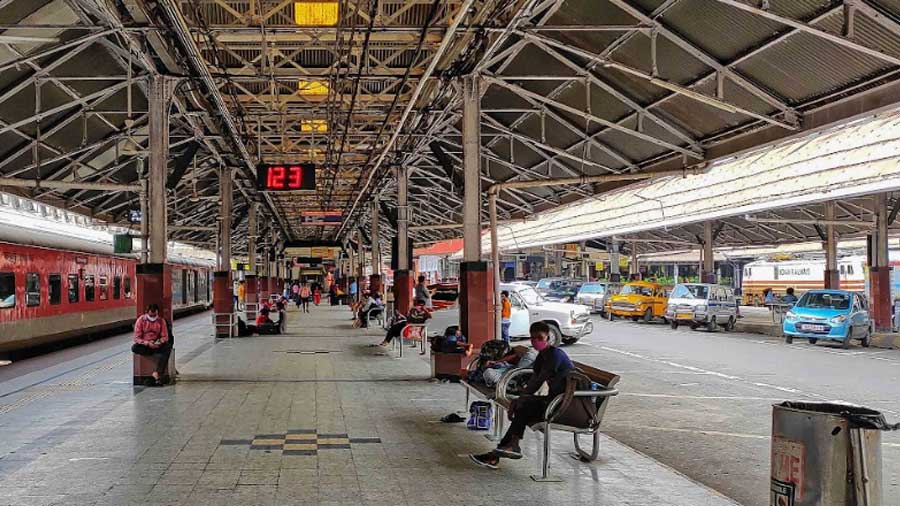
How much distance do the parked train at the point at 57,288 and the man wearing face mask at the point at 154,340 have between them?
503cm

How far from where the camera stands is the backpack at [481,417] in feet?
35.6

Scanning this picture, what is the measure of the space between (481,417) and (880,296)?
83.4 ft

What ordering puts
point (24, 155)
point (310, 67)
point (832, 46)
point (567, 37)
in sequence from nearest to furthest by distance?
point (832, 46) → point (567, 37) → point (310, 67) → point (24, 155)

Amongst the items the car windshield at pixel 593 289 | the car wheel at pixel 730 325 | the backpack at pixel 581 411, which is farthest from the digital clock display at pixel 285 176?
the car windshield at pixel 593 289

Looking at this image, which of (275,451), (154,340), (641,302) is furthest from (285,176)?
(641,302)

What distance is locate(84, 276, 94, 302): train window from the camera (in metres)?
25.4

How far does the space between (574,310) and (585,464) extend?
18072mm

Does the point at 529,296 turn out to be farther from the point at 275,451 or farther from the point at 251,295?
the point at 275,451

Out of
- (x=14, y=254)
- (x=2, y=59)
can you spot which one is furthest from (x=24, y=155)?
(x=2, y=59)

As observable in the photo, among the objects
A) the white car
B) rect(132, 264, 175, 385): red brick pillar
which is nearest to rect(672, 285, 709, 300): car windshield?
the white car

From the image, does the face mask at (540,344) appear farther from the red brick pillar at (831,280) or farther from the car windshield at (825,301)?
the red brick pillar at (831,280)

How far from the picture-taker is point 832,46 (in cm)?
1449

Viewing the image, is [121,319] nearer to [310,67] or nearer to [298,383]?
[310,67]

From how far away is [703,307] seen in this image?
33781mm
